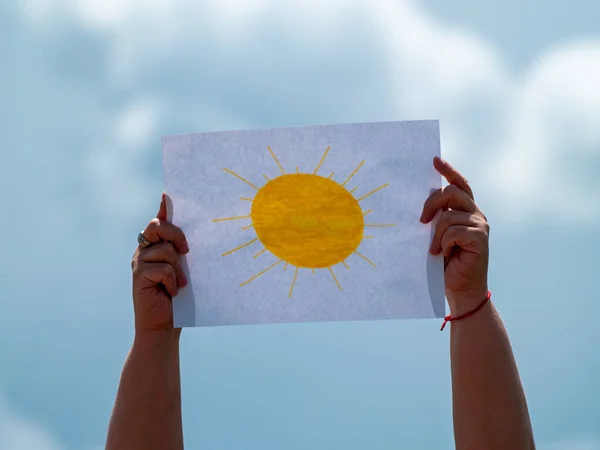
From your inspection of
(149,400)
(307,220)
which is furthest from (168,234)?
(149,400)

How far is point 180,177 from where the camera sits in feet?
10.2

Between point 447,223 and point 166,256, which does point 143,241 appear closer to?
point 166,256

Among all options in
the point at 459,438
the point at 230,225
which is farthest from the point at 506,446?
the point at 230,225

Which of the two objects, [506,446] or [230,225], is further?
[230,225]

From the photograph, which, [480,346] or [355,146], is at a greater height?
[355,146]

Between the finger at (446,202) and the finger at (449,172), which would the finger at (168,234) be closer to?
the finger at (446,202)

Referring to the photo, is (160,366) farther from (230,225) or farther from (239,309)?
(230,225)

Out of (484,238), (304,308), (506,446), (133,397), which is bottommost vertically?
(506,446)

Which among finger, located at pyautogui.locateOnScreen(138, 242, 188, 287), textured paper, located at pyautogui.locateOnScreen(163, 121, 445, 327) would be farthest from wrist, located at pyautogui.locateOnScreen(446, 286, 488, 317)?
finger, located at pyautogui.locateOnScreen(138, 242, 188, 287)

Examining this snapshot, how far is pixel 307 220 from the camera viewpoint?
3051 millimetres

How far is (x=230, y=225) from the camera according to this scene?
10.1 feet

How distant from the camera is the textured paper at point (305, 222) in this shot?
2.97 m

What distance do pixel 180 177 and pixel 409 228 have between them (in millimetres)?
1071

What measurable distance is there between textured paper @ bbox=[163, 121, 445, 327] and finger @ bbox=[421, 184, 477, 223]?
45 mm
